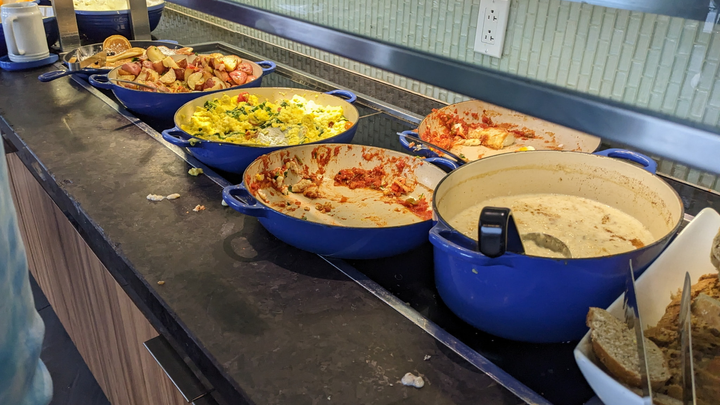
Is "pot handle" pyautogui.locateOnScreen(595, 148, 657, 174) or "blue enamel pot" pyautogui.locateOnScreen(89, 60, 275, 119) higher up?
"pot handle" pyautogui.locateOnScreen(595, 148, 657, 174)

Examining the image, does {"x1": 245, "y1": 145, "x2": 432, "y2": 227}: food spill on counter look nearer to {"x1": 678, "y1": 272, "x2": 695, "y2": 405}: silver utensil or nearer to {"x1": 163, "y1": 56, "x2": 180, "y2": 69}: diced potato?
{"x1": 678, "y1": 272, "x2": 695, "y2": 405}: silver utensil

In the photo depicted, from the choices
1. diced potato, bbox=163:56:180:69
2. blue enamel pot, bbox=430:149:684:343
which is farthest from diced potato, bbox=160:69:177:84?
blue enamel pot, bbox=430:149:684:343

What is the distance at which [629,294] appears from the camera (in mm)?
650

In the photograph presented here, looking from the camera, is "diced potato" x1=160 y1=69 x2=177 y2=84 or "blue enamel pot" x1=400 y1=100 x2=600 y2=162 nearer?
"blue enamel pot" x1=400 y1=100 x2=600 y2=162

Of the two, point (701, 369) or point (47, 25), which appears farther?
point (47, 25)

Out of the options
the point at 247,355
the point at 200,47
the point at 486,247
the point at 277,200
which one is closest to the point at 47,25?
the point at 200,47

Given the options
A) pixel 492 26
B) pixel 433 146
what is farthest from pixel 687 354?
pixel 492 26

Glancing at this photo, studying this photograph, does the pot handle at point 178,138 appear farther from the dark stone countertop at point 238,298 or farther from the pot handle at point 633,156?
the pot handle at point 633,156

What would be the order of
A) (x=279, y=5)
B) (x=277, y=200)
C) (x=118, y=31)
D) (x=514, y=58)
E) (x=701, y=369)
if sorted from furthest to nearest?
(x=118, y=31), (x=279, y=5), (x=514, y=58), (x=277, y=200), (x=701, y=369)

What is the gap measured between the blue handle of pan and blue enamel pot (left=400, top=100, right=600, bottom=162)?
0.48 meters

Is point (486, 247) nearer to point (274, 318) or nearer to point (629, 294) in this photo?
point (629, 294)

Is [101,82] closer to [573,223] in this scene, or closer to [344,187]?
[344,187]

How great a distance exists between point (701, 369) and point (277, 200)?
75cm

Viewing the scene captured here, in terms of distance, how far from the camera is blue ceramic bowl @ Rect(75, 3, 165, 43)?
2.17 m
